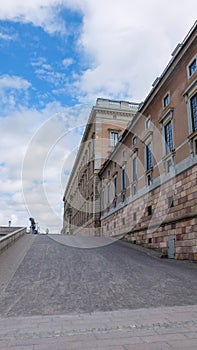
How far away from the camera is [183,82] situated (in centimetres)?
1608

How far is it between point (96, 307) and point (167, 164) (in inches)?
506

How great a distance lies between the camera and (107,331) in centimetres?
434

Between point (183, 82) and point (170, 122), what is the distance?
252cm

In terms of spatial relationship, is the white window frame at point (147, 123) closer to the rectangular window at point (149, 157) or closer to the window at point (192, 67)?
the rectangular window at point (149, 157)

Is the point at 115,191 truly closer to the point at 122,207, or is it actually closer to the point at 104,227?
the point at 122,207

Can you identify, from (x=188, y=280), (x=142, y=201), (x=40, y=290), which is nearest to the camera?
(x=40, y=290)

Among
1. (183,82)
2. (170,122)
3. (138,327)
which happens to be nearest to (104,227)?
(170,122)

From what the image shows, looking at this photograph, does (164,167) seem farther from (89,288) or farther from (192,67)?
(89,288)

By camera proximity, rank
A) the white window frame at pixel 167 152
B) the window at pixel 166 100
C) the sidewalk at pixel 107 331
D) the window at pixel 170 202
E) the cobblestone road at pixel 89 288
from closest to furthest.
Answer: the sidewalk at pixel 107 331 → the cobblestone road at pixel 89 288 → the window at pixel 170 202 → the white window frame at pixel 167 152 → the window at pixel 166 100

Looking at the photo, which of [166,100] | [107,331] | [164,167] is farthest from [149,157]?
[107,331]

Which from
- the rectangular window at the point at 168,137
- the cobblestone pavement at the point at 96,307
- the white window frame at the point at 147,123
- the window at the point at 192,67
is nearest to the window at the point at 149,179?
the rectangular window at the point at 168,137

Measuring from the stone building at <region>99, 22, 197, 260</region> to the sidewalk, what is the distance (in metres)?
8.79

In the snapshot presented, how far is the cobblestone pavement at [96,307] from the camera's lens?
156 inches

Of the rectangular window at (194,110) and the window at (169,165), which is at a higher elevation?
the rectangular window at (194,110)
